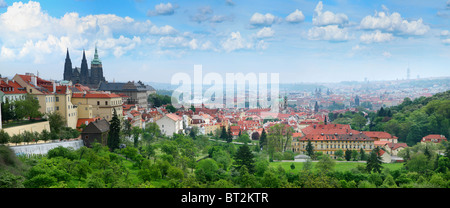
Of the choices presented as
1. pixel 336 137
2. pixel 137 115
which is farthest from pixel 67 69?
pixel 336 137

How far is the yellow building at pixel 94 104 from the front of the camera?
18.8 m

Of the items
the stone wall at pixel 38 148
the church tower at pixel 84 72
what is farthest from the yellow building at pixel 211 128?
the church tower at pixel 84 72

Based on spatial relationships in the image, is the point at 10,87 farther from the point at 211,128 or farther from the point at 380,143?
the point at 380,143

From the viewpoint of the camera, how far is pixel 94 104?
64.0 feet

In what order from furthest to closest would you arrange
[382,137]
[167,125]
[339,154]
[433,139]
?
[382,137] < [433,139] < [339,154] < [167,125]

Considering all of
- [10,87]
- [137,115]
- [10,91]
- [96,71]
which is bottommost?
[137,115]

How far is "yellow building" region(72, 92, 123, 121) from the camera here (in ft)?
61.6

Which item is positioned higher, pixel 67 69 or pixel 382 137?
pixel 67 69

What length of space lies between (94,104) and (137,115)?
4.54m

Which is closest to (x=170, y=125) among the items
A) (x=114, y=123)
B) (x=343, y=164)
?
(x=114, y=123)

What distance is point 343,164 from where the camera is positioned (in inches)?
879

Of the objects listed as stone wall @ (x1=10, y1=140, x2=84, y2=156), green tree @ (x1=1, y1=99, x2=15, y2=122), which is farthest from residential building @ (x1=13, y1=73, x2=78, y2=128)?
stone wall @ (x1=10, y1=140, x2=84, y2=156)

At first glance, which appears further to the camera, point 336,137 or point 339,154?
point 336,137

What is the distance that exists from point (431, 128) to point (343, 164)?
1345 centimetres
